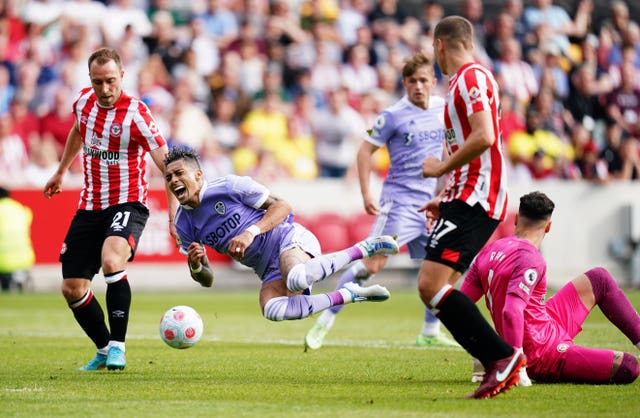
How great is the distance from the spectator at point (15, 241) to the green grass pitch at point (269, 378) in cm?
426

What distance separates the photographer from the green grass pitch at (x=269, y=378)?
665cm

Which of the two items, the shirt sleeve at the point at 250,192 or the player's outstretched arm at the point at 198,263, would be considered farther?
the shirt sleeve at the point at 250,192

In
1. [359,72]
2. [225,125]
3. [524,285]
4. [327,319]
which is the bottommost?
[225,125]

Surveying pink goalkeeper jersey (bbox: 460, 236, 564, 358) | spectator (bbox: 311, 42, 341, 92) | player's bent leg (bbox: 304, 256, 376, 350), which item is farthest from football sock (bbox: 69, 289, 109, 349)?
spectator (bbox: 311, 42, 341, 92)

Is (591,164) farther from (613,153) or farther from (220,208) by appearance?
(220,208)

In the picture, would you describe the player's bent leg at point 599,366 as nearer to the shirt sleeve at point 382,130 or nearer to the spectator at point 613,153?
the shirt sleeve at point 382,130

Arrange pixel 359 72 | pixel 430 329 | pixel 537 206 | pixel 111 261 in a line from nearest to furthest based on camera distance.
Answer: pixel 537 206 < pixel 111 261 < pixel 430 329 < pixel 359 72

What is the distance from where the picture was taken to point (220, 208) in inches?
342

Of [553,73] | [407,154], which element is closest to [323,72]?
[553,73]

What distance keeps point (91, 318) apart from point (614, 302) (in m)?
3.97

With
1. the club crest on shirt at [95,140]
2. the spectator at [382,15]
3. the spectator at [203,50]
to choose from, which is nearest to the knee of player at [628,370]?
the club crest on shirt at [95,140]

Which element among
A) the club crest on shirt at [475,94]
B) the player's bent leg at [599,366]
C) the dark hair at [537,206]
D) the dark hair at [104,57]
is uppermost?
the club crest on shirt at [475,94]

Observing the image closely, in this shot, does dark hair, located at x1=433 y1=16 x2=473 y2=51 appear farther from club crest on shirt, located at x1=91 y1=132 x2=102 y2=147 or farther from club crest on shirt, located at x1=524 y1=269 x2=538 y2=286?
club crest on shirt, located at x1=91 y1=132 x2=102 y2=147

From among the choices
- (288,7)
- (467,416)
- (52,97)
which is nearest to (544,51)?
(288,7)
